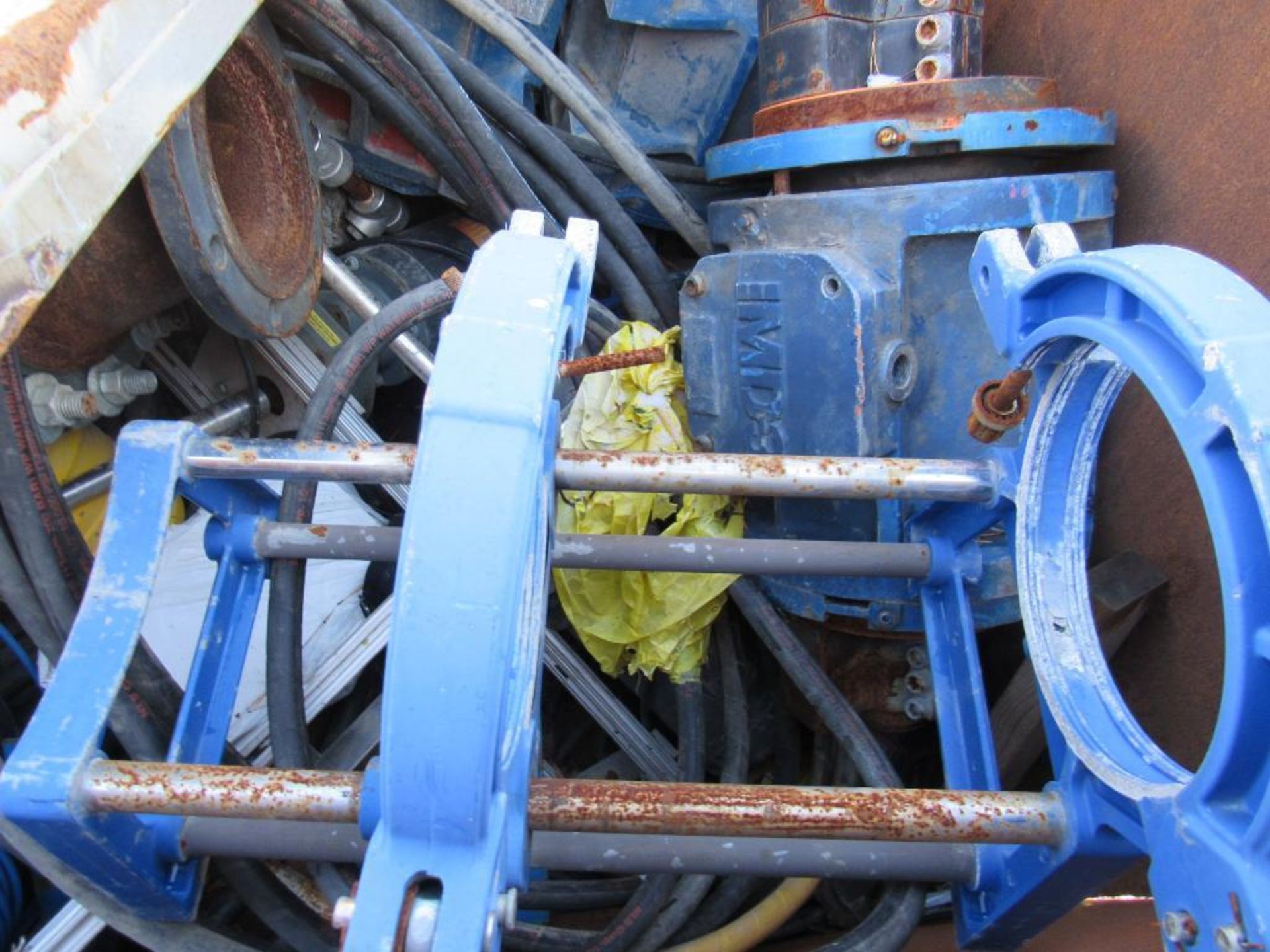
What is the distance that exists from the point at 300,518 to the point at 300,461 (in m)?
0.22

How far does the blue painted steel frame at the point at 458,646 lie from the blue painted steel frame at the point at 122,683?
307 millimetres

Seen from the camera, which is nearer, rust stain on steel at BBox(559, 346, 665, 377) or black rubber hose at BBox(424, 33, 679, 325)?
rust stain on steel at BBox(559, 346, 665, 377)

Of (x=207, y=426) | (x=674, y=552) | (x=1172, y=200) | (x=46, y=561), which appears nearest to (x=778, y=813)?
(x=674, y=552)

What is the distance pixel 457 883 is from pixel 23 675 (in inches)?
38.6

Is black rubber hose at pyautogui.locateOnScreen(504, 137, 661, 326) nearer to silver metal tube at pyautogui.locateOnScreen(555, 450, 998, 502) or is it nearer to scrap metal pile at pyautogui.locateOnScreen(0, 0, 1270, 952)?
scrap metal pile at pyautogui.locateOnScreen(0, 0, 1270, 952)

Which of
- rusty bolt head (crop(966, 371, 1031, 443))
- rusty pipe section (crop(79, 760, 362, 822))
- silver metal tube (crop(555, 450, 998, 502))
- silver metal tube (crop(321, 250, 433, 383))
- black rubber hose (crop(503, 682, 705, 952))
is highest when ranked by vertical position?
silver metal tube (crop(321, 250, 433, 383))

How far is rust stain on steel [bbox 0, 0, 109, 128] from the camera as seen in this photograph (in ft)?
1.79

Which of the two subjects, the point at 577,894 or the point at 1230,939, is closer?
the point at 1230,939

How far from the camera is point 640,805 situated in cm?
63

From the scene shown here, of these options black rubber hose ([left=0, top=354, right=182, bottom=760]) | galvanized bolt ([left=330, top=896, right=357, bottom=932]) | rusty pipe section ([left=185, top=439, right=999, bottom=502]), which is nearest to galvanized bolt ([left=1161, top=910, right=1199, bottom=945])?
rusty pipe section ([left=185, top=439, right=999, bottom=502])

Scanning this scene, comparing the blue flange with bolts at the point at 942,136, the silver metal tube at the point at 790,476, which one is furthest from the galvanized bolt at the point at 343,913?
the blue flange with bolts at the point at 942,136

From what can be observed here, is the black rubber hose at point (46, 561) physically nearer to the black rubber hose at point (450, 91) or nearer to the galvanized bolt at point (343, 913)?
the galvanized bolt at point (343, 913)

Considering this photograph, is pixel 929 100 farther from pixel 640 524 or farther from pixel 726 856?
pixel 726 856

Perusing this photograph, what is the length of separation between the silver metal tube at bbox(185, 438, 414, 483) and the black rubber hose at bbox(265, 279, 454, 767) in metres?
0.14
